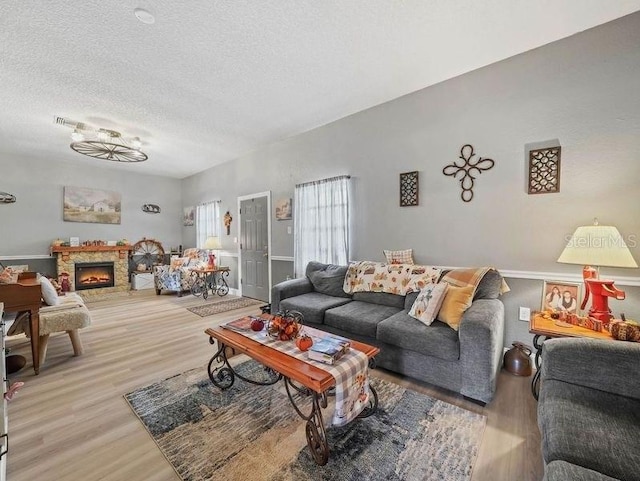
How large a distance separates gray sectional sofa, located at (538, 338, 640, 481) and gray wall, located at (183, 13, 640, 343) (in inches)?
48.9

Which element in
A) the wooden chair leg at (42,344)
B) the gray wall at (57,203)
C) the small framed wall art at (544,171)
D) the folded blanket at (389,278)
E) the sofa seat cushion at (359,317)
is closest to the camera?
the small framed wall art at (544,171)

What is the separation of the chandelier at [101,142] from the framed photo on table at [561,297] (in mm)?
5625

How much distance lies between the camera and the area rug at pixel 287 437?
1.47 m

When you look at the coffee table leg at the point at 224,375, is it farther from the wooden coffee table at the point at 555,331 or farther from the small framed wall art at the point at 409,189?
the small framed wall art at the point at 409,189

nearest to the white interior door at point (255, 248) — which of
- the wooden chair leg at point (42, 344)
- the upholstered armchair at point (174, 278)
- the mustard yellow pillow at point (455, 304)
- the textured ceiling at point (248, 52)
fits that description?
the upholstered armchair at point (174, 278)

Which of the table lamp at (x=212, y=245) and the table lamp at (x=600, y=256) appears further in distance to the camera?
the table lamp at (x=212, y=245)

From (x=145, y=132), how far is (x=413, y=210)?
4201mm

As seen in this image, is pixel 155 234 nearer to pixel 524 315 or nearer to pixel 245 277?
pixel 245 277

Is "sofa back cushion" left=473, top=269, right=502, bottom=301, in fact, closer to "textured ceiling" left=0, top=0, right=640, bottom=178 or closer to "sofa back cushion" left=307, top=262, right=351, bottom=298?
"sofa back cushion" left=307, top=262, right=351, bottom=298

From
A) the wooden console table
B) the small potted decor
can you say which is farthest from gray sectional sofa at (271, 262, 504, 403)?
the wooden console table

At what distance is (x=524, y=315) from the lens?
2568mm

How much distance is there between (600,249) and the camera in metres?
1.86

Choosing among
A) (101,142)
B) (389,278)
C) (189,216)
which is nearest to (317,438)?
(389,278)

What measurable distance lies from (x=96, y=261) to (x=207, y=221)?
248 centimetres
